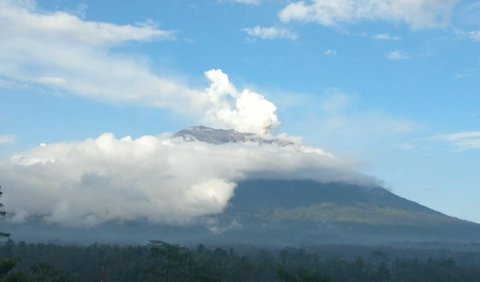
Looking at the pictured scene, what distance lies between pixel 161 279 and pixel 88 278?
28878 millimetres

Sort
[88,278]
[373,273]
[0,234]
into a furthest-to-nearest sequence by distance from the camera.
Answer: [373,273] → [88,278] → [0,234]

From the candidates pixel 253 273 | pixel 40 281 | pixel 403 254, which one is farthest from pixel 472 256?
pixel 40 281

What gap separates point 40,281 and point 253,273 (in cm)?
4174

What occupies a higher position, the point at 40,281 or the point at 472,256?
the point at 472,256

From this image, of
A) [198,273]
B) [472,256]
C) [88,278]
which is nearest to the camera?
[198,273]

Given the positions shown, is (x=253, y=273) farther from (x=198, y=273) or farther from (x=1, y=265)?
(x=1, y=265)

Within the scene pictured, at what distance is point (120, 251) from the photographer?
278 feet

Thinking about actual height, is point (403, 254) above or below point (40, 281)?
above

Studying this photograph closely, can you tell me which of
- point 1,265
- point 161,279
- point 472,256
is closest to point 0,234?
point 1,265

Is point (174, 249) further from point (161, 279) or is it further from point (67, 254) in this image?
point (67, 254)

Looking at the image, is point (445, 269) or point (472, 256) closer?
point (445, 269)

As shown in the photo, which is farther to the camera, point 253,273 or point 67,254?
point 67,254

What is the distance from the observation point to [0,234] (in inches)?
1116

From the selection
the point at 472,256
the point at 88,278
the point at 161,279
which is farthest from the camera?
the point at 472,256
